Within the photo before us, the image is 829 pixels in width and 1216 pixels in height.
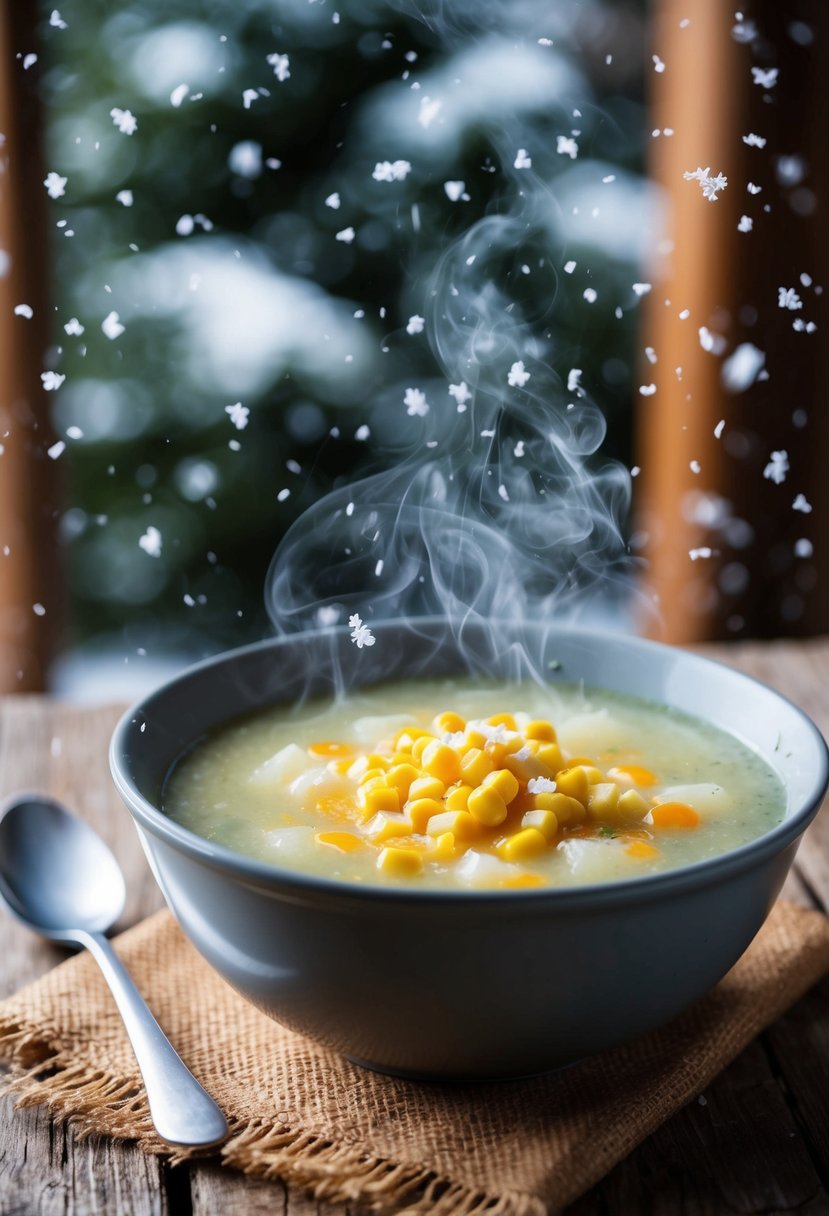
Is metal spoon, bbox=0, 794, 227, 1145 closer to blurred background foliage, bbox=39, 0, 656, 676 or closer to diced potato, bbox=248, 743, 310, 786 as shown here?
diced potato, bbox=248, 743, 310, 786

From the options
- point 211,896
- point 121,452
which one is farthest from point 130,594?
point 211,896

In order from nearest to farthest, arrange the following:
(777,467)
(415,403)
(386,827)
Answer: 1. (386,827)
2. (415,403)
3. (777,467)

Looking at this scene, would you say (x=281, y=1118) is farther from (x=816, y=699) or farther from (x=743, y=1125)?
(x=816, y=699)

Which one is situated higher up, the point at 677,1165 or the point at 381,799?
the point at 381,799

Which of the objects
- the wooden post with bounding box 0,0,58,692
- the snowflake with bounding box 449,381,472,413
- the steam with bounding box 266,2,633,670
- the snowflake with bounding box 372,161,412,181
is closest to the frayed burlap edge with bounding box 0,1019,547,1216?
the steam with bounding box 266,2,633,670

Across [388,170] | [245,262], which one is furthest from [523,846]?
[245,262]

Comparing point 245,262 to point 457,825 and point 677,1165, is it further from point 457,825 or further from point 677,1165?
point 677,1165
